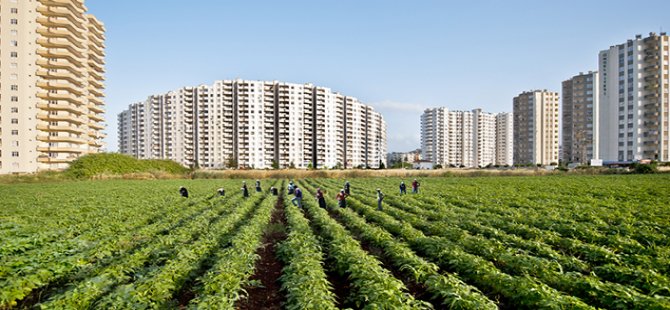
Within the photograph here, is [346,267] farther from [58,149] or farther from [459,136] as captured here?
[459,136]

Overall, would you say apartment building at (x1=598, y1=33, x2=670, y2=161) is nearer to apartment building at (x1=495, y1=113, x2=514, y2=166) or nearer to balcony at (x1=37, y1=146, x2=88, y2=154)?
apartment building at (x1=495, y1=113, x2=514, y2=166)

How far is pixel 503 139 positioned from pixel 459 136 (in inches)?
987

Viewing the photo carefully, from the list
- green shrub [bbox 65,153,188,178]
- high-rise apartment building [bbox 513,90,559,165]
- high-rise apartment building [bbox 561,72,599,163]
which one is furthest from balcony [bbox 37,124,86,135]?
high-rise apartment building [bbox 513,90,559,165]

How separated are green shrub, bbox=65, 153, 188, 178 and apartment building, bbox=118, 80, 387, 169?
47216mm

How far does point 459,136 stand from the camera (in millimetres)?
178250

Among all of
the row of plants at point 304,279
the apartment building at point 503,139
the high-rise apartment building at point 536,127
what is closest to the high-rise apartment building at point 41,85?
the row of plants at point 304,279

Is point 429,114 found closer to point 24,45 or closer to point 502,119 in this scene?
point 502,119

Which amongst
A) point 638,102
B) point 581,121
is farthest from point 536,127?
point 638,102

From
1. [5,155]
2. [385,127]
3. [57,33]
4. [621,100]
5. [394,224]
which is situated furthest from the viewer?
[385,127]

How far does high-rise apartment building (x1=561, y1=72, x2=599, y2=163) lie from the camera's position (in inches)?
4151

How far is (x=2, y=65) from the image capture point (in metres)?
69.7

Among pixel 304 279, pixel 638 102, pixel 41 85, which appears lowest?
pixel 304 279

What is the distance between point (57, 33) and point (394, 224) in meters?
86.8

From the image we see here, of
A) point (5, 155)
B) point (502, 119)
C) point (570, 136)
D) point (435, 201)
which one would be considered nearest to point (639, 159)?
point (570, 136)
